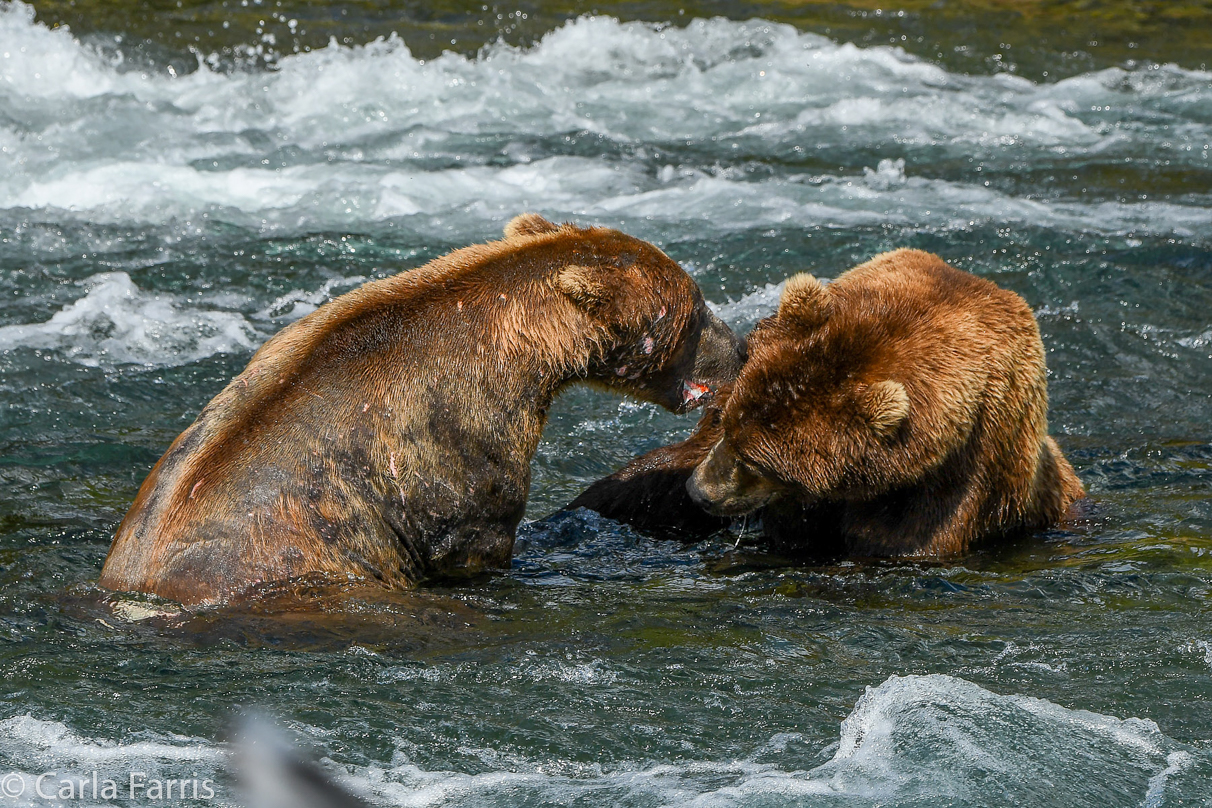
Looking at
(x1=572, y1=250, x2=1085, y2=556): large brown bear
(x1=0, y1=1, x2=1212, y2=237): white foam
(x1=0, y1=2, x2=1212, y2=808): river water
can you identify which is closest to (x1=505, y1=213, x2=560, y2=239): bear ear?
(x1=572, y1=250, x2=1085, y2=556): large brown bear

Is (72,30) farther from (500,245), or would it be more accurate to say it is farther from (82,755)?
(82,755)

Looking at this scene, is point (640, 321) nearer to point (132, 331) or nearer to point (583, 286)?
point (583, 286)

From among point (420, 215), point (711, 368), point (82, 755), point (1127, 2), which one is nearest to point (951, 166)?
point (420, 215)

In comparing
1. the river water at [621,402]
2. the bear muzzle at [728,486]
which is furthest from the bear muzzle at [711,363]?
the river water at [621,402]

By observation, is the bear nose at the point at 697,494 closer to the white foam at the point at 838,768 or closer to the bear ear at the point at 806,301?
the bear ear at the point at 806,301

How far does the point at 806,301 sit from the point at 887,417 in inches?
26.7

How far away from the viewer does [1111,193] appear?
12.3 metres

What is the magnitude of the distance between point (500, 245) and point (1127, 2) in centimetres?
1790

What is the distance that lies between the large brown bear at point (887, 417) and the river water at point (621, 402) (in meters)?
0.26

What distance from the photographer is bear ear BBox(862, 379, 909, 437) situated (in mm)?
5035

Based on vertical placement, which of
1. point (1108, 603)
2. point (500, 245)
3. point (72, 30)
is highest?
point (72, 30)

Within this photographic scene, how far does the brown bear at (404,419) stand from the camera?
4.93m

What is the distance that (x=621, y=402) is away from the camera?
8469mm

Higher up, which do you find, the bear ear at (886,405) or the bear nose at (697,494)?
the bear ear at (886,405)
